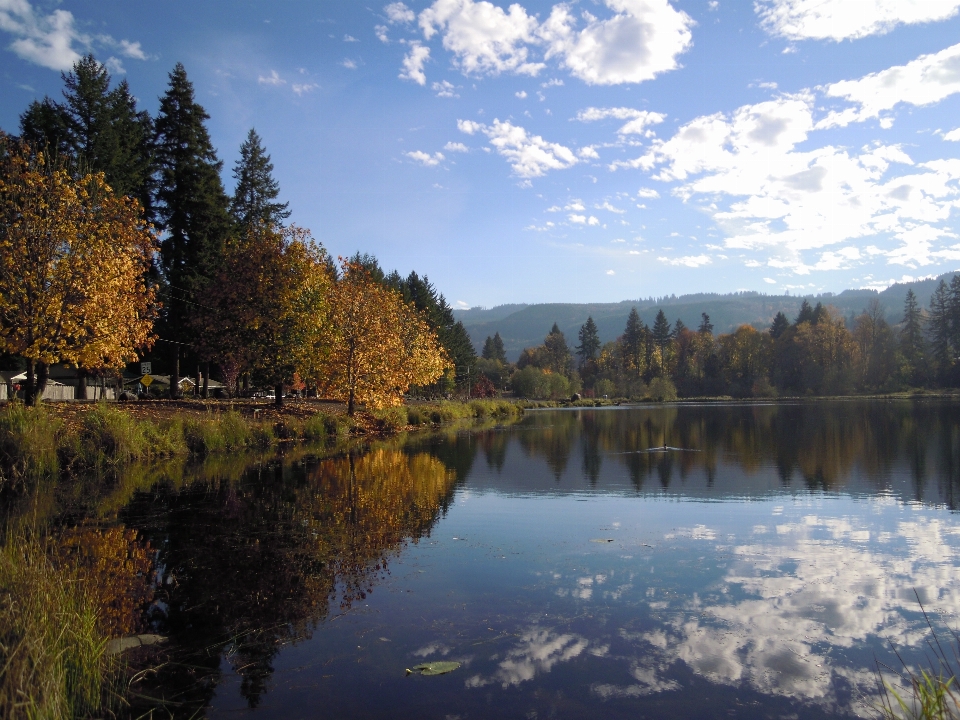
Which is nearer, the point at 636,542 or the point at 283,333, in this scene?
the point at 636,542

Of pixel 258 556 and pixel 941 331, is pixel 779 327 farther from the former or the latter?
pixel 258 556

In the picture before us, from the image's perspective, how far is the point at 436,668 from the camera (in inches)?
231

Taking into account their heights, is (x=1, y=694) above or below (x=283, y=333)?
below

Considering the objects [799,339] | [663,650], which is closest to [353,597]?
[663,650]

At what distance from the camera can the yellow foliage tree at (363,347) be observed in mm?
34438

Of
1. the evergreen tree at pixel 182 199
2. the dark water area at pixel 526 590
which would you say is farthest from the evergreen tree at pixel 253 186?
the dark water area at pixel 526 590

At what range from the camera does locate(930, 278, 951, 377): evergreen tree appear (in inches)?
3809

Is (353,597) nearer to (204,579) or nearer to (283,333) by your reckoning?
(204,579)

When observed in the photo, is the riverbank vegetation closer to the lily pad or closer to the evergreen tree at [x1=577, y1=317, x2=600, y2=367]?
the evergreen tree at [x1=577, y1=317, x2=600, y2=367]

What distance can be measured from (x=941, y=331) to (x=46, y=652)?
11918 centimetres

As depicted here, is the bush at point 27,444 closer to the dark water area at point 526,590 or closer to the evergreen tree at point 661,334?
the dark water area at point 526,590

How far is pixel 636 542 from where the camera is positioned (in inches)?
415

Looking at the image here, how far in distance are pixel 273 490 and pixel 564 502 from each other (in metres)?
6.89

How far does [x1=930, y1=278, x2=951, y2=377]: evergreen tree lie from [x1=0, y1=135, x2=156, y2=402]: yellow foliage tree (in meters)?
108
